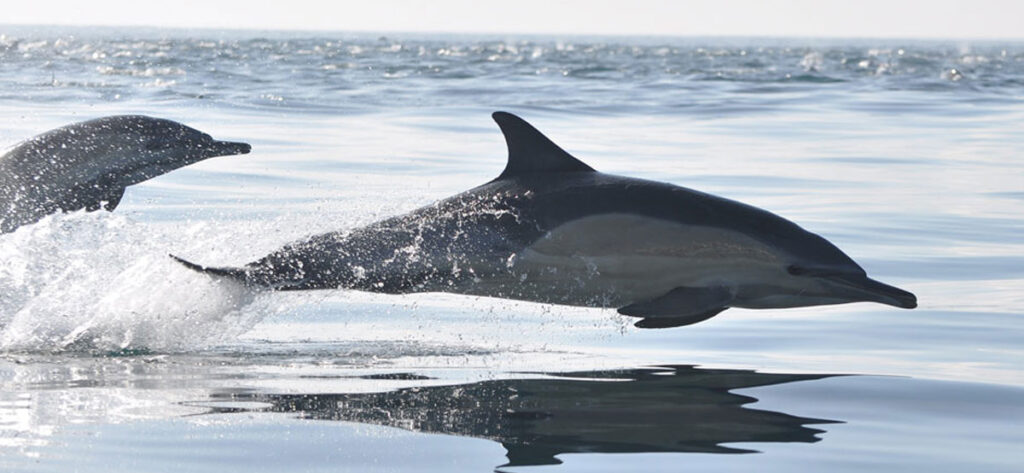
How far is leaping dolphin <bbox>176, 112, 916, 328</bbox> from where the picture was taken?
632 centimetres

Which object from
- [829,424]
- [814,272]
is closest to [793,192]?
[814,272]

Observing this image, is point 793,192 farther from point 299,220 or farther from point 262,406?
point 262,406

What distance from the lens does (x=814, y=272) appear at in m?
6.45

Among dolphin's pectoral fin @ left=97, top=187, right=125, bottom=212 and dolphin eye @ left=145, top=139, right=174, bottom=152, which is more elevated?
dolphin eye @ left=145, top=139, right=174, bottom=152

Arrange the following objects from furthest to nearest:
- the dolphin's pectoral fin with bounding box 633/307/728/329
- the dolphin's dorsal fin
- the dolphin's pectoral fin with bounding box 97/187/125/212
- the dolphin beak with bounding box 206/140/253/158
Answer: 1. the dolphin beak with bounding box 206/140/253/158
2. the dolphin's pectoral fin with bounding box 97/187/125/212
3. the dolphin's dorsal fin
4. the dolphin's pectoral fin with bounding box 633/307/728/329

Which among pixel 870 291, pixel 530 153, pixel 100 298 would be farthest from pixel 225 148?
pixel 870 291

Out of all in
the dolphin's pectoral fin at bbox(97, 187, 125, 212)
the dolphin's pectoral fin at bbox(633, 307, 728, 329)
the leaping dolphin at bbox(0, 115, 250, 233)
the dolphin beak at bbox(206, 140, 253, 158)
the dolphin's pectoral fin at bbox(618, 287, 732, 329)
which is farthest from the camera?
the dolphin beak at bbox(206, 140, 253, 158)

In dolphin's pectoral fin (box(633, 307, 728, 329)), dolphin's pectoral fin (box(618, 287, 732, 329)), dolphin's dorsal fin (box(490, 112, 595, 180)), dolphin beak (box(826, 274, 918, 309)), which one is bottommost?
dolphin's pectoral fin (box(633, 307, 728, 329))

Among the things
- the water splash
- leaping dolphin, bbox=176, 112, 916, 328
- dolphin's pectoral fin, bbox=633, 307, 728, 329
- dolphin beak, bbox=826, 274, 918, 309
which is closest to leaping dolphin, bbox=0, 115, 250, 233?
the water splash

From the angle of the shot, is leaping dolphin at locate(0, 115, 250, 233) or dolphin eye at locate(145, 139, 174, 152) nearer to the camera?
leaping dolphin at locate(0, 115, 250, 233)

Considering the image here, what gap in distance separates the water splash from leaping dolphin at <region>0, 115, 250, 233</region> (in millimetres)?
106

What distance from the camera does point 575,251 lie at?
6312 millimetres

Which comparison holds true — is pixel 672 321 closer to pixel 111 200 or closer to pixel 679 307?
pixel 679 307

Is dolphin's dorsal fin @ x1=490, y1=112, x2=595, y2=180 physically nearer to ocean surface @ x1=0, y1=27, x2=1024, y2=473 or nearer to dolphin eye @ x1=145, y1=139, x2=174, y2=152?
ocean surface @ x1=0, y1=27, x2=1024, y2=473
